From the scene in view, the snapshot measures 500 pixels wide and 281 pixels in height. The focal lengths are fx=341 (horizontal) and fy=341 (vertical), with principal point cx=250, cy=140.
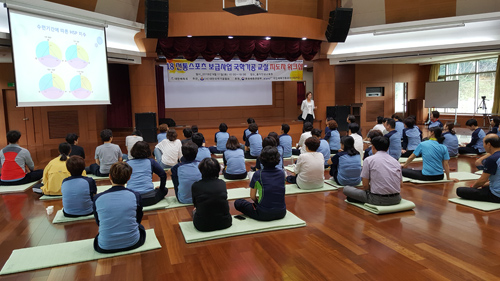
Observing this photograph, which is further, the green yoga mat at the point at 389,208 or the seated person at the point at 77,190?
the green yoga mat at the point at 389,208

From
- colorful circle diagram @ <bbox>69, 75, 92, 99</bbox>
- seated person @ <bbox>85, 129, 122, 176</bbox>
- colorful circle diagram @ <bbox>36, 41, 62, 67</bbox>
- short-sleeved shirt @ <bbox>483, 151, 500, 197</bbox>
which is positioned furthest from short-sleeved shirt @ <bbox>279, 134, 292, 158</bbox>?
colorful circle diagram @ <bbox>36, 41, 62, 67</bbox>

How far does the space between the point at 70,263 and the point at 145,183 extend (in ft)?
4.69

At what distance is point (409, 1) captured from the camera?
975cm

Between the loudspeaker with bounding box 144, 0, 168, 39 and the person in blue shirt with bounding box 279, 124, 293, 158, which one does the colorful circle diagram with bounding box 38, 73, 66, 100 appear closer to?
the loudspeaker with bounding box 144, 0, 168, 39

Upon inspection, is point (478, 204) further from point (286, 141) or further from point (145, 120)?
point (145, 120)

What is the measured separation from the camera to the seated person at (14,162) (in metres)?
5.15

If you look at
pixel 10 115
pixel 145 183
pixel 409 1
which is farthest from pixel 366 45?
pixel 10 115

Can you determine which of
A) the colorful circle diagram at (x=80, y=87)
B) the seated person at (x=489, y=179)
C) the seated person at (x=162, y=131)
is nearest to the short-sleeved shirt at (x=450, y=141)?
the seated person at (x=489, y=179)

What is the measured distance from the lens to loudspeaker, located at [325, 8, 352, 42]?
9.27 meters

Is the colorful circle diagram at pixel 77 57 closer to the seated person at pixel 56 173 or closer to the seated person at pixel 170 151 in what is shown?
the seated person at pixel 170 151

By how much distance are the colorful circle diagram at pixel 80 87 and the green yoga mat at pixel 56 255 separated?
4436 millimetres

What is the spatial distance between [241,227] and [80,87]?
5.21 metres

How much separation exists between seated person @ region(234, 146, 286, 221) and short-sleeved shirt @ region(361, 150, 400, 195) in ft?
3.46

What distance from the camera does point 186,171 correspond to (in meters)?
4.07
